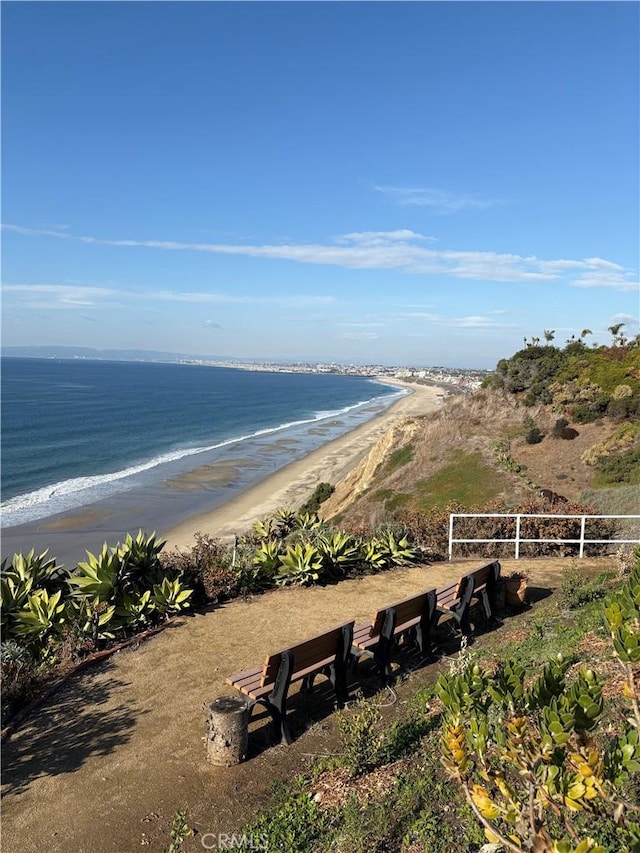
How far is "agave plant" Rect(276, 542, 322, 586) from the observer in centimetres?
898

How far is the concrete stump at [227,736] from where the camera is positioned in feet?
15.2

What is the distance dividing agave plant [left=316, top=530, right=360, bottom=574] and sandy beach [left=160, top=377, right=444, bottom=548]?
821 centimetres

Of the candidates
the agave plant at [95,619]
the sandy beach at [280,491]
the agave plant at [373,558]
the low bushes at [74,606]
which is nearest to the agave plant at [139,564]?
the low bushes at [74,606]

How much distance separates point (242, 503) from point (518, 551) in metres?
21.5

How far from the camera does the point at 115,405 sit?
8050 centimetres

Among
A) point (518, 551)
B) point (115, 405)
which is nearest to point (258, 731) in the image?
point (518, 551)

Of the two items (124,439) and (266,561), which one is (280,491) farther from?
(266,561)

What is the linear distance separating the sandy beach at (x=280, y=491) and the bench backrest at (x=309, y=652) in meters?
11.9

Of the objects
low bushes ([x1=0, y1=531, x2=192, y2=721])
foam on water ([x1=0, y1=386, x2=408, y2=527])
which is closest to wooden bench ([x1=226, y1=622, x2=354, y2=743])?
low bushes ([x1=0, y1=531, x2=192, y2=721])

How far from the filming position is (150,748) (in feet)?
16.2

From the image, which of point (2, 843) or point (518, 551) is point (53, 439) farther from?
point (2, 843)

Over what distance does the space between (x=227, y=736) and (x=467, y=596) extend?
3.56 metres

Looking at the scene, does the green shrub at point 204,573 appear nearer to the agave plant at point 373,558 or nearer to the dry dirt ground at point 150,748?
the dry dirt ground at point 150,748

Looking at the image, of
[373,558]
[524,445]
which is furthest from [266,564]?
[524,445]
